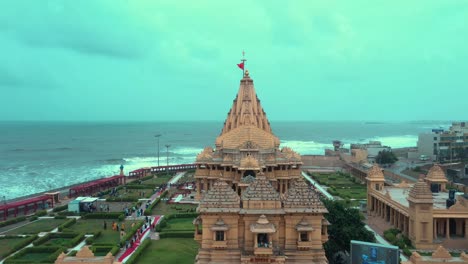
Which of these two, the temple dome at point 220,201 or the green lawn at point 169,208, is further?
the green lawn at point 169,208

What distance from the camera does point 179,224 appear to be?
126 ft

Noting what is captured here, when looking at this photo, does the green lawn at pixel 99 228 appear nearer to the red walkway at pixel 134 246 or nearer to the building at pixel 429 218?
the red walkway at pixel 134 246

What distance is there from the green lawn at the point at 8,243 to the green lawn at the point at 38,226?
1.92m

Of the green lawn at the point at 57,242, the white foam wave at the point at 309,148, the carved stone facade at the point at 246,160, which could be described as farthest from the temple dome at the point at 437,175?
the white foam wave at the point at 309,148

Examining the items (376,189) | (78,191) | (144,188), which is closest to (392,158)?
(376,189)

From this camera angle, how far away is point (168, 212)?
Result: 4409 centimetres

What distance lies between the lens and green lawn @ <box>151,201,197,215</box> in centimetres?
4407

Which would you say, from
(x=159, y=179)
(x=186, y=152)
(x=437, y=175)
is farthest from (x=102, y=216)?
(x=186, y=152)

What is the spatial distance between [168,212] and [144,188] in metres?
16.6

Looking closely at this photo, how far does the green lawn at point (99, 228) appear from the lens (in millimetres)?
33928

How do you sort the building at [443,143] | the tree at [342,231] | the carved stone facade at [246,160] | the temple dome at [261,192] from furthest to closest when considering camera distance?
the building at [443,143]
the carved stone facade at [246,160]
the tree at [342,231]
the temple dome at [261,192]

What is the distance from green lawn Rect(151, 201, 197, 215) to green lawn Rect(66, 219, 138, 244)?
518cm

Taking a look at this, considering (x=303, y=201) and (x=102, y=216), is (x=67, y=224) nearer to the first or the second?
(x=102, y=216)

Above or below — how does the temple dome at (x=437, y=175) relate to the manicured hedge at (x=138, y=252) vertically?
above
